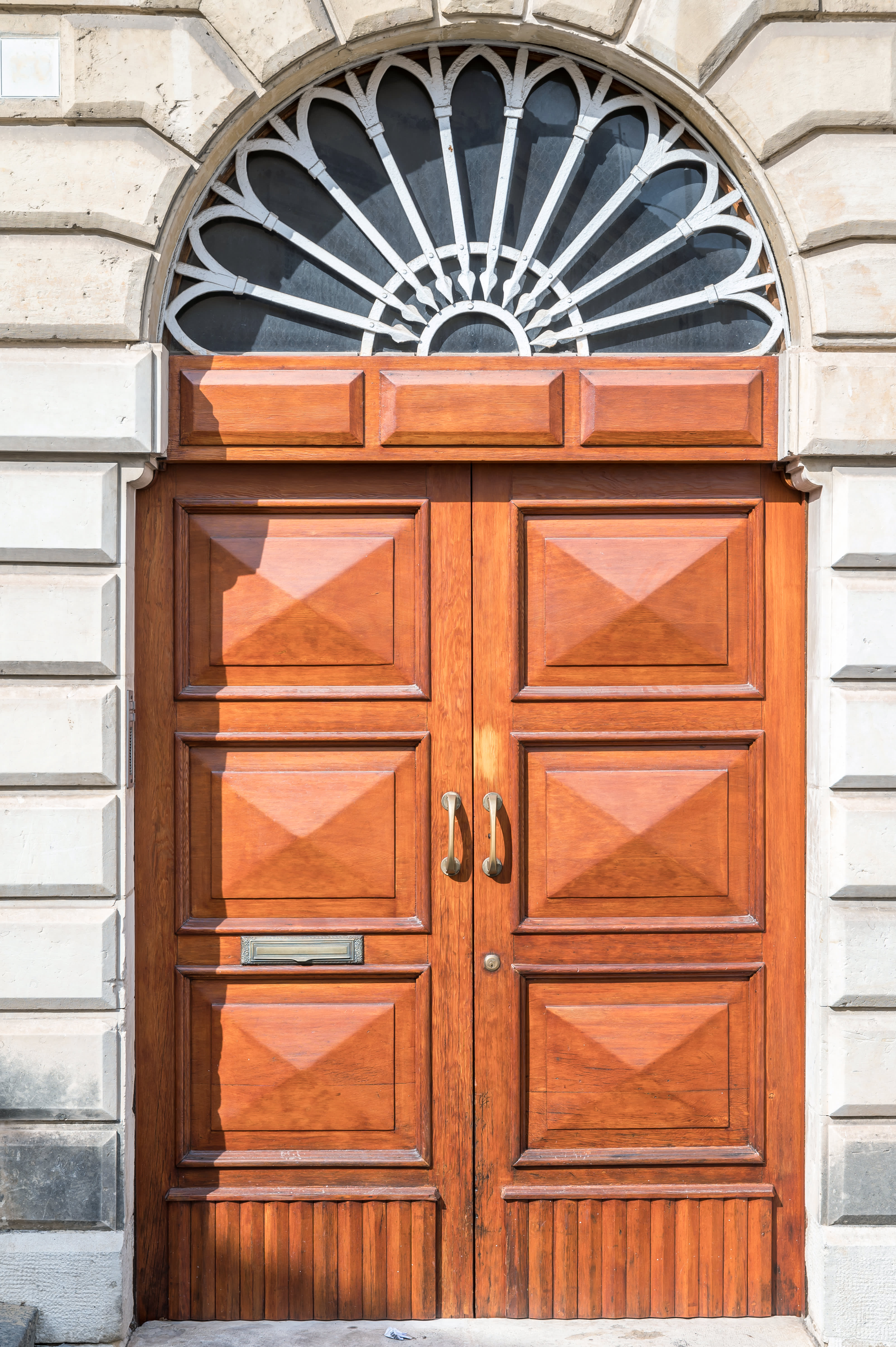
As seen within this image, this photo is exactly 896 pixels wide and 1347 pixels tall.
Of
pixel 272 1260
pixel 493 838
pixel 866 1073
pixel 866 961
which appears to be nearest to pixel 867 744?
pixel 866 961

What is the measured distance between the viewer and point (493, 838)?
3.43 meters

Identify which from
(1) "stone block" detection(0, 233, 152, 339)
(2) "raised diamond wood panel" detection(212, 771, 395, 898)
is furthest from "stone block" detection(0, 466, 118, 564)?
(2) "raised diamond wood panel" detection(212, 771, 395, 898)

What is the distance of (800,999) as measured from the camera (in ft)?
11.4

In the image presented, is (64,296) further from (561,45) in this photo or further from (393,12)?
(561,45)

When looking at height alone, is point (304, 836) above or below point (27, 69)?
below

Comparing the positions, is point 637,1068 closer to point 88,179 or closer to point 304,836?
point 304,836

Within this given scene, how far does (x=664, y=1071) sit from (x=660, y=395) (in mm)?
2136

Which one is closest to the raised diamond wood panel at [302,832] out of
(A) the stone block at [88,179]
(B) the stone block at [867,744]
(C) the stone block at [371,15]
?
(B) the stone block at [867,744]

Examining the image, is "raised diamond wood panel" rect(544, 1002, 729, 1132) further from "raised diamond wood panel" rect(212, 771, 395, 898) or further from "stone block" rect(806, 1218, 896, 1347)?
"raised diamond wood panel" rect(212, 771, 395, 898)

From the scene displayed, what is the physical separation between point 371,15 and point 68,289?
123 centimetres

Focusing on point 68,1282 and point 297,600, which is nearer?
point 68,1282

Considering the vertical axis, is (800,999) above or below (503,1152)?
above

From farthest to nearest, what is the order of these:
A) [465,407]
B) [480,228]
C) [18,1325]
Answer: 1. [480,228]
2. [465,407]
3. [18,1325]

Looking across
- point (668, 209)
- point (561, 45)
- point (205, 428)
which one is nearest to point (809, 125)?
point (668, 209)
